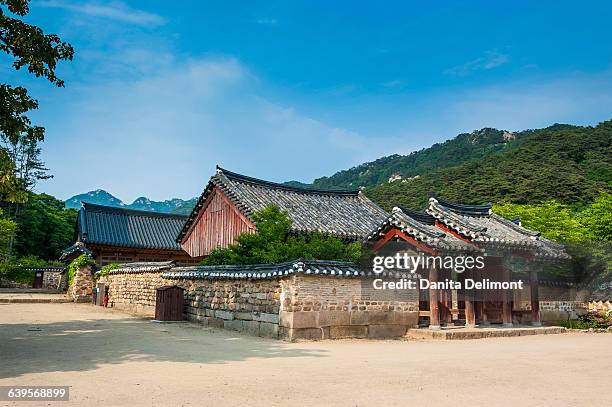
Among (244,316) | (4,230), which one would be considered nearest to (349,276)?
(244,316)

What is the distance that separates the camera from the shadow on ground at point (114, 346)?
8758 millimetres

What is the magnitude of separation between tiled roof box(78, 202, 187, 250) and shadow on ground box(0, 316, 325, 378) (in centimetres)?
2029

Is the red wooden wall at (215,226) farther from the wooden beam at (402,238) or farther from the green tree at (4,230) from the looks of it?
the green tree at (4,230)

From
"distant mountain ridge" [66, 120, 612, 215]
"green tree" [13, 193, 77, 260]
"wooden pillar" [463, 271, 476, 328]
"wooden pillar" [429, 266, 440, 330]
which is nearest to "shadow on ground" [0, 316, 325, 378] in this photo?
"wooden pillar" [429, 266, 440, 330]

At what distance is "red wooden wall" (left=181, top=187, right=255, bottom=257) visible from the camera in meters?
23.9

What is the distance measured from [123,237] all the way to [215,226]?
44.9ft

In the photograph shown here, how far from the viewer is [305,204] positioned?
26.2 metres

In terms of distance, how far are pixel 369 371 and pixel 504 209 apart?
29.5 metres

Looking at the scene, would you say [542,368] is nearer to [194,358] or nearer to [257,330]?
[194,358]

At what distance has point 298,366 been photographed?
8.97 meters

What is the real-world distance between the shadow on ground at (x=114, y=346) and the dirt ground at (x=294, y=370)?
0.02 metres

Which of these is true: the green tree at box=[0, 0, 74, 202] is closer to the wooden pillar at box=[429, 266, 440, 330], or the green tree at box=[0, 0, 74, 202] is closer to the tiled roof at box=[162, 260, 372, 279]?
the tiled roof at box=[162, 260, 372, 279]

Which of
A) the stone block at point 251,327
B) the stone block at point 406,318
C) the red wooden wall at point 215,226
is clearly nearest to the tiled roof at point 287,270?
the stone block at point 251,327

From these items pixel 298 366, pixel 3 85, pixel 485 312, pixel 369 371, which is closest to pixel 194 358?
pixel 298 366
